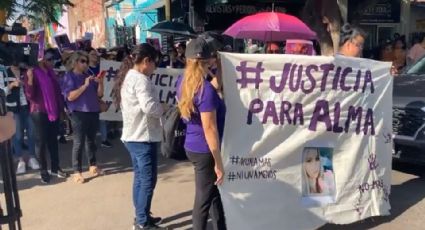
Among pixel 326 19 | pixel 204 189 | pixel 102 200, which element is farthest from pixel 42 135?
pixel 326 19

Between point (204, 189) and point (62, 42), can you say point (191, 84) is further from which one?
point (62, 42)

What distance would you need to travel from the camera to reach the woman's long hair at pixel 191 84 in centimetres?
397

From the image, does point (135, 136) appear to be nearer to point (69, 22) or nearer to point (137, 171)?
point (137, 171)

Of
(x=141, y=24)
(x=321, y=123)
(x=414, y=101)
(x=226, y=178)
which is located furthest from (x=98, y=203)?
(x=141, y=24)

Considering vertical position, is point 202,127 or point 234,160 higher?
point 202,127

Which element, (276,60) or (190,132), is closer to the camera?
(190,132)

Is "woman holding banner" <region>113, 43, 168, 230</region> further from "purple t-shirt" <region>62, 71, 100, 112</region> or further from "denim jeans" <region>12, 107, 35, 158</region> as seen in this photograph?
"denim jeans" <region>12, 107, 35, 158</region>

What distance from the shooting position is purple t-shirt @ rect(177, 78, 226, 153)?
3.96m

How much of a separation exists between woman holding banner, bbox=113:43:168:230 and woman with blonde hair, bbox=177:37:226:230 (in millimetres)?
620

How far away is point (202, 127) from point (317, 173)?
1.30 meters

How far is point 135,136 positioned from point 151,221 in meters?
0.81

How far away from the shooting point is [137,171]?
16.3 feet

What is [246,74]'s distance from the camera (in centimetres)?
444

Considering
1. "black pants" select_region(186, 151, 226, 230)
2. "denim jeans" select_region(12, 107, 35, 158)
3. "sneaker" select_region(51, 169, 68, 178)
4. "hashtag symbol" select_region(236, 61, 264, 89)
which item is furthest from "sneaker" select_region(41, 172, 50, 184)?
"hashtag symbol" select_region(236, 61, 264, 89)
